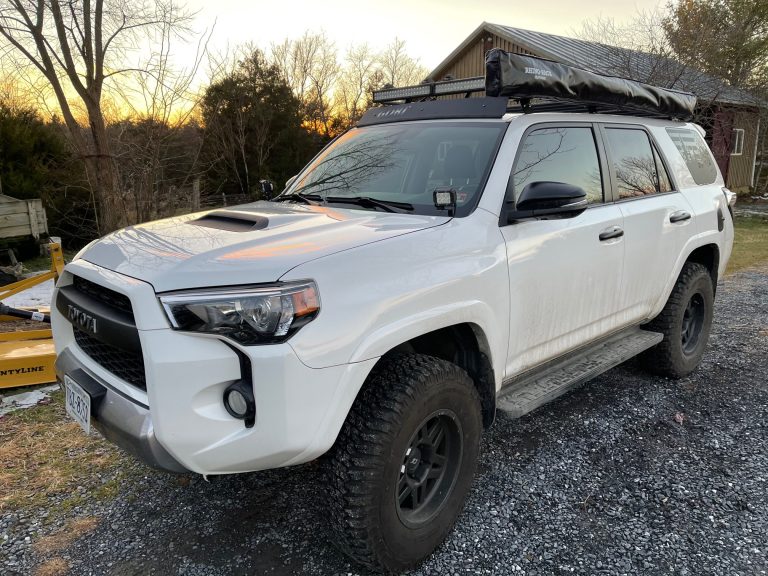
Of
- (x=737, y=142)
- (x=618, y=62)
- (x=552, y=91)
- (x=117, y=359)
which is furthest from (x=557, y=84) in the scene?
(x=737, y=142)

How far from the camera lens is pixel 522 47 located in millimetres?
17953

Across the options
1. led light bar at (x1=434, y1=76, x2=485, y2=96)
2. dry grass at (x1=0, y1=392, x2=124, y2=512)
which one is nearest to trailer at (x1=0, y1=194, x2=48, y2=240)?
dry grass at (x1=0, y1=392, x2=124, y2=512)

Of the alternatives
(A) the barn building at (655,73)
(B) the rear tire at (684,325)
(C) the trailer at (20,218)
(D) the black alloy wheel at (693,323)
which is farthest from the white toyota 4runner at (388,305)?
(A) the barn building at (655,73)

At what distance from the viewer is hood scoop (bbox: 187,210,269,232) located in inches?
103

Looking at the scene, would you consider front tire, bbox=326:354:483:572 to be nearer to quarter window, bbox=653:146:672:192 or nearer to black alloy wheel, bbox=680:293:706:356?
quarter window, bbox=653:146:672:192

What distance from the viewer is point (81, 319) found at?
2.38m

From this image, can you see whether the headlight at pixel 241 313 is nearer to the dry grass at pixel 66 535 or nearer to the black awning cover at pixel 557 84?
the dry grass at pixel 66 535

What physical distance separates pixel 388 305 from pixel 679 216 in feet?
9.50

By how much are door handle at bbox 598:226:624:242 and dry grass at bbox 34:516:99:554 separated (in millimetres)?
3101

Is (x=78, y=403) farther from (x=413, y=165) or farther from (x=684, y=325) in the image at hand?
(x=684, y=325)

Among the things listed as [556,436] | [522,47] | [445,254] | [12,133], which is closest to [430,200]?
[445,254]

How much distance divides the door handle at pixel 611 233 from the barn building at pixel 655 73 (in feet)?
33.7

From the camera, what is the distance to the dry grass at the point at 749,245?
9.80 m

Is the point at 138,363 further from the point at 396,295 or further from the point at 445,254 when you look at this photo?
the point at 445,254
